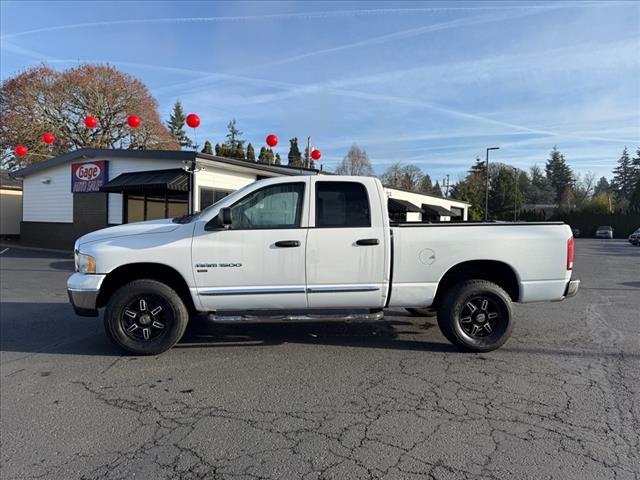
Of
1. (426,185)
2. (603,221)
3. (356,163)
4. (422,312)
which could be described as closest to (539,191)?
(426,185)

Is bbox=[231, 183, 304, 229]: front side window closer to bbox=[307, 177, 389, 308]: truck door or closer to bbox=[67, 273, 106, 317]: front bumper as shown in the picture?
bbox=[307, 177, 389, 308]: truck door

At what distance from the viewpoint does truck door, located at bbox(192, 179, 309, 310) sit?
4.79 m

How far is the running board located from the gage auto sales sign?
16.0m

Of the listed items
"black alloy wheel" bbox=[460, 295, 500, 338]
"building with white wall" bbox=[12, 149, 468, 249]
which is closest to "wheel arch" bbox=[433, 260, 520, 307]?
"black alloy wheel" bbox=[460, 295, 500, 338]

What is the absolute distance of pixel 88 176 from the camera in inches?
742

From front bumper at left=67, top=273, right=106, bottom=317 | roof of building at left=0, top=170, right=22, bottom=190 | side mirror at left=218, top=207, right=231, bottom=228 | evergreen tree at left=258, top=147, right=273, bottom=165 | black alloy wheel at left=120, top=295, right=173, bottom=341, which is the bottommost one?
black alloy wheel at left=120, top=295, right=173, bottom=341

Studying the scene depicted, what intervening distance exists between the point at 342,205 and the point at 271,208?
0.83 meters

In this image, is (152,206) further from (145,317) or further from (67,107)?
(67,107)

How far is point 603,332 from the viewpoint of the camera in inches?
238

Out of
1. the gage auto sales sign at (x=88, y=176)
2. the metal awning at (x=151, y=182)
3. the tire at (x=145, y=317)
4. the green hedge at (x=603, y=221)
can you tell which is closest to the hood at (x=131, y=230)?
the tire at (x=145, y=317)

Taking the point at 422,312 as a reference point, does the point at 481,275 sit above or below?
above

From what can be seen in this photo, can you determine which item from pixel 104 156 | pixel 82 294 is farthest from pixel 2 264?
pixel 82 294

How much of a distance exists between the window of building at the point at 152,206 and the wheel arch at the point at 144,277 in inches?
511

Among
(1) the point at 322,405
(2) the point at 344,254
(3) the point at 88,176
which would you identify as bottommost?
(1) the point at 322,405
